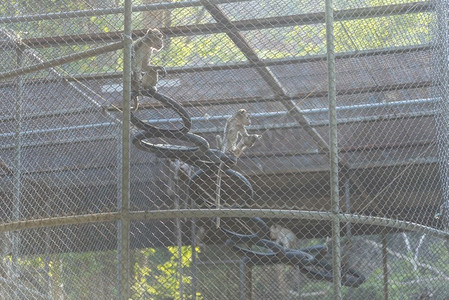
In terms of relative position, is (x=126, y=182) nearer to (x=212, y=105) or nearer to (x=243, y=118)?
(x=243, y=118)

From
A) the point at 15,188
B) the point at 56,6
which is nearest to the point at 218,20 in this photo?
the point at 56,6

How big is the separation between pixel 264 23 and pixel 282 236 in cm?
373

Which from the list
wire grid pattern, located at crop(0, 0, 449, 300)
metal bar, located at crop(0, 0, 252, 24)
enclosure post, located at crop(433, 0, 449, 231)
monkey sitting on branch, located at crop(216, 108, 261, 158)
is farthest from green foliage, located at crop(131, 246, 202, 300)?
enclosure post, located at crop(433, 0, 449, 231)

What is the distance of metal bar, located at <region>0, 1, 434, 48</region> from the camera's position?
16.3 feet

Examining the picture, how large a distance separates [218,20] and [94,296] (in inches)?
116

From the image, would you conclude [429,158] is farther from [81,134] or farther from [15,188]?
[15,188]

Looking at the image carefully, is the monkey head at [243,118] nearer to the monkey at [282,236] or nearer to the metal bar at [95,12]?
the metal bar at [95,12]

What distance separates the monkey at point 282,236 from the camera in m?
8.09

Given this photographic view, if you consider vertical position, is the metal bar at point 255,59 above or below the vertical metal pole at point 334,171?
above

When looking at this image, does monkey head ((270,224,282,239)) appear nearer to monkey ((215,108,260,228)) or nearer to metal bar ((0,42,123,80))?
monkey ((215,108,260,228))

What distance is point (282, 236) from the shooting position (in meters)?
8.12

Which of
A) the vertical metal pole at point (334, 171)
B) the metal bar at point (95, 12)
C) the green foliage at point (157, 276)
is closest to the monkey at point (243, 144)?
the green foliage at point (157, 276)

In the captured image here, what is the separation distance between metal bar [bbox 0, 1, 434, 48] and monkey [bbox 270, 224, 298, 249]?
3.57m

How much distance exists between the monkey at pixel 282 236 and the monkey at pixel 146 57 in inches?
143
